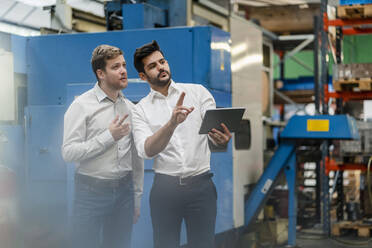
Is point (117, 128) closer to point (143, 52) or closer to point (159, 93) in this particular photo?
point (159, 93)

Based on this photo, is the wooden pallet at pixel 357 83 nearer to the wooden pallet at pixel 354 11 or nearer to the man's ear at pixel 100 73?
the wooden pallet at pixel 354 11

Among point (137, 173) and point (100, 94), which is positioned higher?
point (100, 94)

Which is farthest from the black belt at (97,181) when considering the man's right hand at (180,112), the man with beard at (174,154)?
the man's right hand at (180,112)

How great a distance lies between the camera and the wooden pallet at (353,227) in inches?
283

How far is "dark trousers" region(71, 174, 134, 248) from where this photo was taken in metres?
3.24

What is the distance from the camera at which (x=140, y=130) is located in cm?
308

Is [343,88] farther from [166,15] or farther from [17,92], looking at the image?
[17,92]

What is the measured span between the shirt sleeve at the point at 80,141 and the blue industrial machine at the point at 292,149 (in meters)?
3.68

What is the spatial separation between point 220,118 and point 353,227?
489 centimetres

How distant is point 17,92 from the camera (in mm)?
4457

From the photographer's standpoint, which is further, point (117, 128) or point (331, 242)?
point (331, 242)

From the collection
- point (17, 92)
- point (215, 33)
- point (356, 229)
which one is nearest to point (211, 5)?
point (215, 33)

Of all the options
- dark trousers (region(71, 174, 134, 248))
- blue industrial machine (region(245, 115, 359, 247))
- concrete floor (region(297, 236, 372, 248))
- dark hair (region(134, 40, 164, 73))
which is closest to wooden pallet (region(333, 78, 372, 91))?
blue industrial machine (region(245, 115, 359, 247))

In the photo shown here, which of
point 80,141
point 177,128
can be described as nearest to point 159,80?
point 177,128
